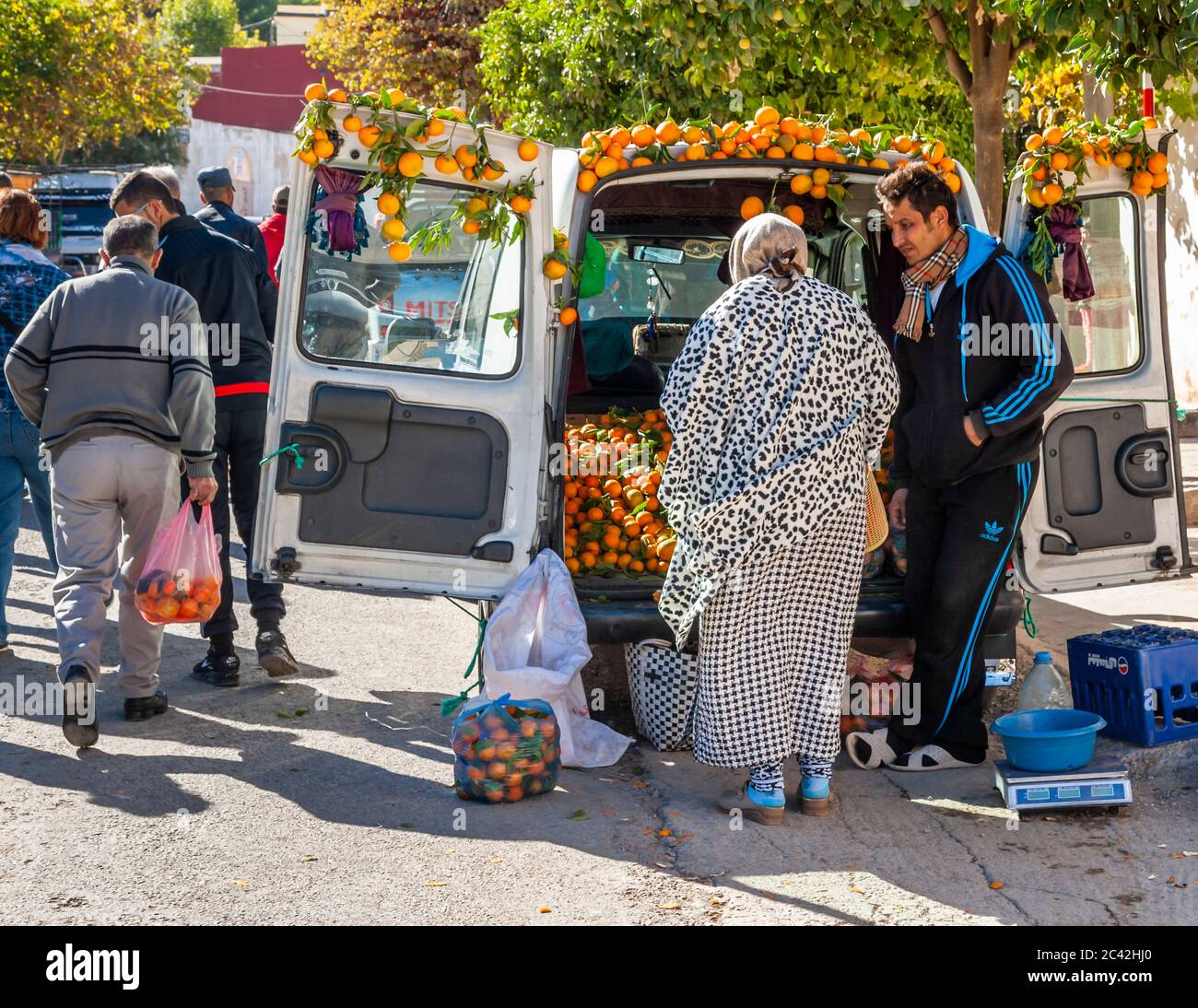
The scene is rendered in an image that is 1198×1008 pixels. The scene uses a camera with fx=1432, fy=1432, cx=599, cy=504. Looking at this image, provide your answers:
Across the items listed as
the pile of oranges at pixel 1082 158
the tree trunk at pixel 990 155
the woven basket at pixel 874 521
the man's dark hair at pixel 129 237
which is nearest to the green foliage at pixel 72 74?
the tree trunk at pixel 990 155

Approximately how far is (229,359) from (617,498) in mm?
1875

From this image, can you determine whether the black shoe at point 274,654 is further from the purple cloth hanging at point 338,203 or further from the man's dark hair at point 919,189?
the man's dark hair at point 919,189

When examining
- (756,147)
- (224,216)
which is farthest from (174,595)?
(756,147)

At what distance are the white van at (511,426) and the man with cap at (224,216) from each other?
5.39 feet

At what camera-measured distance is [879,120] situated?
36.9 feet

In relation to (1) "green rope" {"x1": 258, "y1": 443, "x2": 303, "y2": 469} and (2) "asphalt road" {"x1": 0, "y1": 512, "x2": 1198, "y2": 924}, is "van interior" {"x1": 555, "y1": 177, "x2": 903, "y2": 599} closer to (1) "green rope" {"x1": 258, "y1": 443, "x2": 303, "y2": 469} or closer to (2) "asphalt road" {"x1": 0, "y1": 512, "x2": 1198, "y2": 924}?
(1) "green rope" {"x1": 258, "y1": 443, "x2": 303, "y2": 469}

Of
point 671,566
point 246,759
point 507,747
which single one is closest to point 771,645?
point 671,566

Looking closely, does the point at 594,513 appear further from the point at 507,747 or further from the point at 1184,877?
the point at 1184,877

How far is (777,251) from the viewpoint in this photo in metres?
4.67

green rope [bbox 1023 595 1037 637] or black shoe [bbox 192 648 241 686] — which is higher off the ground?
green rope [bbox 1023 595 1037 637]

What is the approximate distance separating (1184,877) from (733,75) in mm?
5613

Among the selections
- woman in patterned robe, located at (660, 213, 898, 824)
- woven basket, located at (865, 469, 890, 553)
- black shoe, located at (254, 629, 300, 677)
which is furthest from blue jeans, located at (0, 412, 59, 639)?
woven basket, located at (865, 469, 890, 553)

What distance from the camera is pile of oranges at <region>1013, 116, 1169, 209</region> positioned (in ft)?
17.6

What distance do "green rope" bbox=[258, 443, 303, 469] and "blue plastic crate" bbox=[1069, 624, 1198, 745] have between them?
298 centimetres
